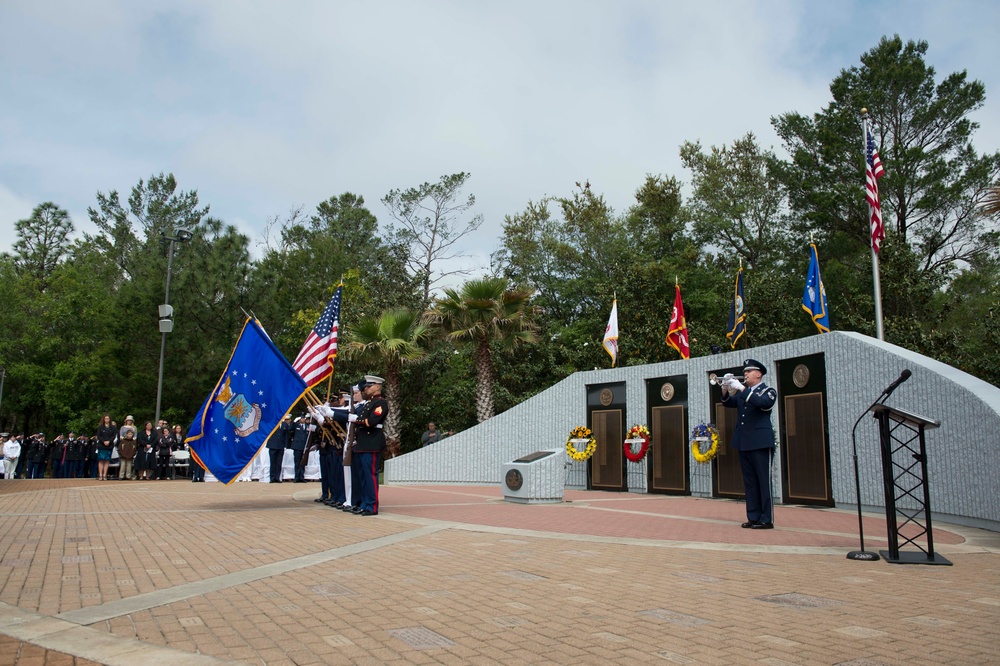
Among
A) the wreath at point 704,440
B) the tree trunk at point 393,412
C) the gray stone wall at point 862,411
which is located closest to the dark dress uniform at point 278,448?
the tree trunk at point 393,412

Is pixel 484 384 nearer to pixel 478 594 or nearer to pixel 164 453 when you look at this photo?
pixel 164 453

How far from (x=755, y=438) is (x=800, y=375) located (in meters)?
3.73

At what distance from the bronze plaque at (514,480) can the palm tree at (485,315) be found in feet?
28.4

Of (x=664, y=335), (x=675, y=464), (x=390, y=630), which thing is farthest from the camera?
(x=664, y=335)

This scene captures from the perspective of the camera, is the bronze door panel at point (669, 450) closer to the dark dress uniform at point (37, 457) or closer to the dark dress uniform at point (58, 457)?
the dark dress uniform at point (58, 457)

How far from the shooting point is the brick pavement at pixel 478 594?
11.5ft

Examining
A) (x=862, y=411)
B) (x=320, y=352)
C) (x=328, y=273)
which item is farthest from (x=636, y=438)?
(x=328, y=273)

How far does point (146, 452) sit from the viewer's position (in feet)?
67.9

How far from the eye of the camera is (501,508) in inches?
443

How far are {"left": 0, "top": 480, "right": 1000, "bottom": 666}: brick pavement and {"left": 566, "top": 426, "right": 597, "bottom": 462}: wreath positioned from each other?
709cm

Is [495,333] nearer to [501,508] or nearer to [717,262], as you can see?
[501,508]

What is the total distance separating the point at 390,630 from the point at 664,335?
21237 mm

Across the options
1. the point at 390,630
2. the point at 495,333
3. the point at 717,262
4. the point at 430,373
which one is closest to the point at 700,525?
the point at 390,630

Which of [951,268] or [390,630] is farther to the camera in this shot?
[951,268]
